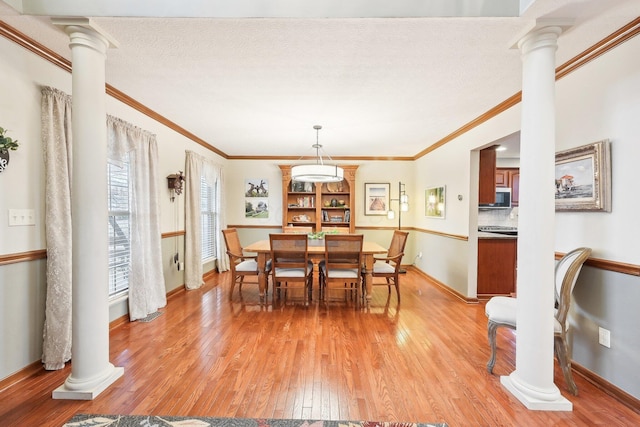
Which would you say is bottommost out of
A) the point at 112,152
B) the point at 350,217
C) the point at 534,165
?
the point at 350,217

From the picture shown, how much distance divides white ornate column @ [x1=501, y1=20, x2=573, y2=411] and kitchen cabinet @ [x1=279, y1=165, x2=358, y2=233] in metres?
4.33

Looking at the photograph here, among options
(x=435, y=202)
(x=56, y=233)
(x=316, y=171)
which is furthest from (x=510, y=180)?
(x=56, y=233)

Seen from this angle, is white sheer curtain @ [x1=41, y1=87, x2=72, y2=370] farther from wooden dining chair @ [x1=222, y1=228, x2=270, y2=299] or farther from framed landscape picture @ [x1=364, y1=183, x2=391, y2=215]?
framed landscape picture @ [x1=364, y1=183, x2=391, y2=215]

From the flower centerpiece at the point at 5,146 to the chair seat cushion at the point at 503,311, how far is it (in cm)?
351

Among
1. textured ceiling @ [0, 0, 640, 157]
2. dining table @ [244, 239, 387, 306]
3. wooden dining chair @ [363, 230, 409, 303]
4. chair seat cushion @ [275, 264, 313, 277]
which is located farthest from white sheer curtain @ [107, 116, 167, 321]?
wooden dining chair @ [363, 230, 409, 303]

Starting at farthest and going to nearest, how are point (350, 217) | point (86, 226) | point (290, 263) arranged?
point (350, 217) → point (290, 263) → point (86, 226)

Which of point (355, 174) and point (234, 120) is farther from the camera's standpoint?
point (355, 174)

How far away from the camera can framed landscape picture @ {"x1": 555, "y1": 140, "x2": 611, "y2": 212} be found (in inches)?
78.8

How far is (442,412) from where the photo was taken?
1.78 metres

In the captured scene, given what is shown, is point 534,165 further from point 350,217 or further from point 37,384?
point 350,217

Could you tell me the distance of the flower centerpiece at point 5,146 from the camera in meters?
1.82

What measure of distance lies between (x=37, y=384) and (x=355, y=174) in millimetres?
5489

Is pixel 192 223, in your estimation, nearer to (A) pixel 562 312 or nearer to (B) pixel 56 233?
(B) pixel 56 233

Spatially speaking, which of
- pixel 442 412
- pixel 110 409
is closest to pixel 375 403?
pixel 442 412
